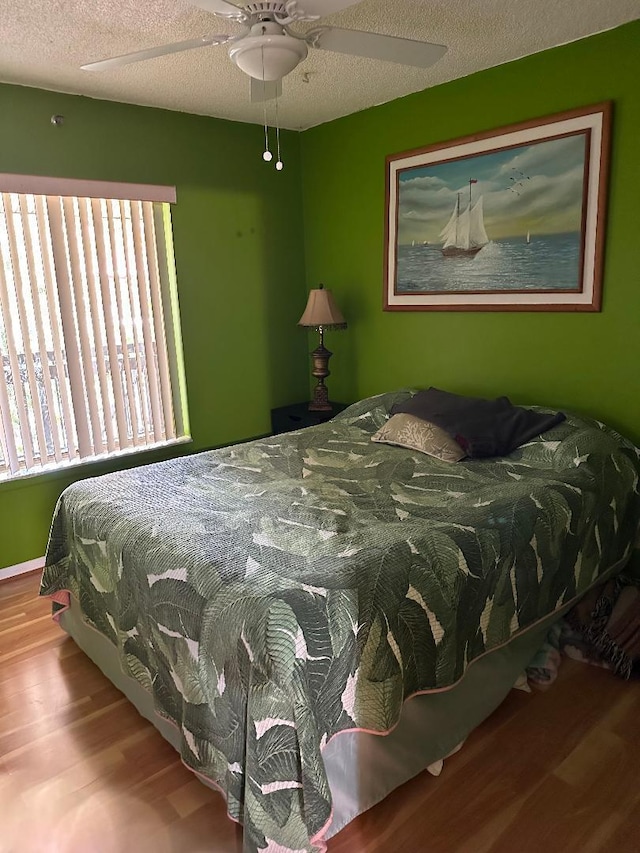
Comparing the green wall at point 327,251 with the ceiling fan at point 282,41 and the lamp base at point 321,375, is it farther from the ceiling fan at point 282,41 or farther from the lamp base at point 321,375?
the ceiling fan at point 282,41

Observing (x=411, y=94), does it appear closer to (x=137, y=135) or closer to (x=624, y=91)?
(x=624, y=91)

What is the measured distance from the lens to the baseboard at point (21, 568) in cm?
306

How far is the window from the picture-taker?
292cm

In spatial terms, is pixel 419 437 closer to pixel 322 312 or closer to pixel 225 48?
pixel 322 312

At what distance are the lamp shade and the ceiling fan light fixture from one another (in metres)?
1.66

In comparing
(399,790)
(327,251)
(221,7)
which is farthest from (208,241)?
(399,790)

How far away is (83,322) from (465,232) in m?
2.05

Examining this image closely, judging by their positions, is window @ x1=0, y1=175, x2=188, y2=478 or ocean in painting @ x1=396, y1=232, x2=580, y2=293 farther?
window @ x1=0, y1=175, x2=188, y2=478

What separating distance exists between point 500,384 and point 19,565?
269 centimetres

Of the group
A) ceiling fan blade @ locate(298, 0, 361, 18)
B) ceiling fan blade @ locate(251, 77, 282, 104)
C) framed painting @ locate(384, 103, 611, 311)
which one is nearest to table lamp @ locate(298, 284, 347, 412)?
framed painting @ locate(384, 103, 611, 311)

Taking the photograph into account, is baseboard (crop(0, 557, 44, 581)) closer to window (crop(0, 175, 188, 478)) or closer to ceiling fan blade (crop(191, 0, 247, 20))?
window (crop(0, 175, 188, 478))

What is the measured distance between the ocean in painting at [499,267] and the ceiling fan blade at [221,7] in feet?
5.55

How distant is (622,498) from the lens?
95.1 inches

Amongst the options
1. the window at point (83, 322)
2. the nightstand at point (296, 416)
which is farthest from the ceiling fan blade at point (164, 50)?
the nightstand at point (296, 416)
